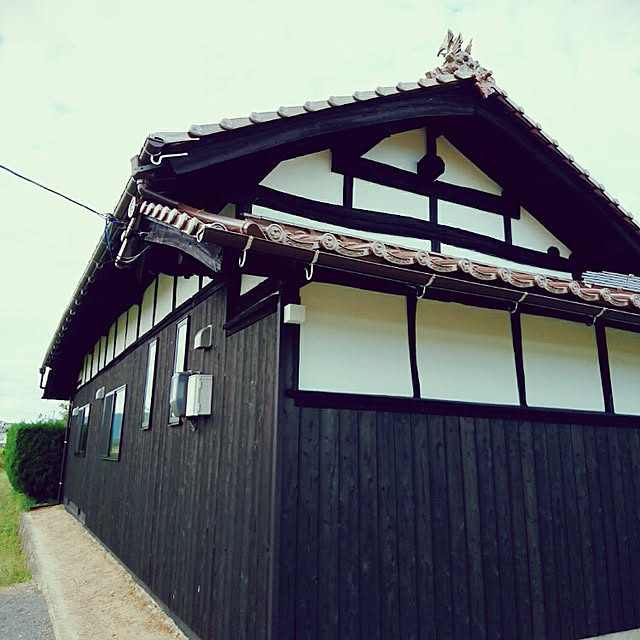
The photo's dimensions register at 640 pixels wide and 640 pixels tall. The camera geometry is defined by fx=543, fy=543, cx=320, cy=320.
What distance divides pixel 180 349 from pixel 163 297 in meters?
1.21

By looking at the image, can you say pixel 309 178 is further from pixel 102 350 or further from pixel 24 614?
pixel 102 350

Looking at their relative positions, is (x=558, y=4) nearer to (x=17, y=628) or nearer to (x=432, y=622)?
(x=432, y=622)

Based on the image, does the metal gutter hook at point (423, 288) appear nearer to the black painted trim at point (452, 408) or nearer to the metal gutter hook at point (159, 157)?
the black painted trim at point (452, 408)

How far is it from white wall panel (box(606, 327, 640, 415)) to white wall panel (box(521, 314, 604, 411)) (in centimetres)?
23

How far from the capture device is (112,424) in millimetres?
8664

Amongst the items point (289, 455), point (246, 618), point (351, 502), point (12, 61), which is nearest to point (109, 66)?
point (12, 61)

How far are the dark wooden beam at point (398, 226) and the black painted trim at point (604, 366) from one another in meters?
0.93

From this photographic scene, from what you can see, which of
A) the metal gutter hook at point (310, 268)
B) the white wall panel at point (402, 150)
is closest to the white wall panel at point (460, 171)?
the white wall panel at point (402, 150)

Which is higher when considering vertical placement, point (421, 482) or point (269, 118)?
point (269, 118)

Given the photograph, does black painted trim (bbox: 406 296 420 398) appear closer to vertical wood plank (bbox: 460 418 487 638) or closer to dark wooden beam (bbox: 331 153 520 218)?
vertical wood plank (bbox: 460 418 487 638)

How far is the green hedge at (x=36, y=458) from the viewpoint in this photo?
14859mm

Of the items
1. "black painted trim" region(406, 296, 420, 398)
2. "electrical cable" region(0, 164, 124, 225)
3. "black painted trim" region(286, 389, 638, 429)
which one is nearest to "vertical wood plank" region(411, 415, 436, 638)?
"black painted trim" region(286, 389, 638, 429)

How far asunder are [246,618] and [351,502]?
3.25 ft

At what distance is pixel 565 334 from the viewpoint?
5.12 meters
